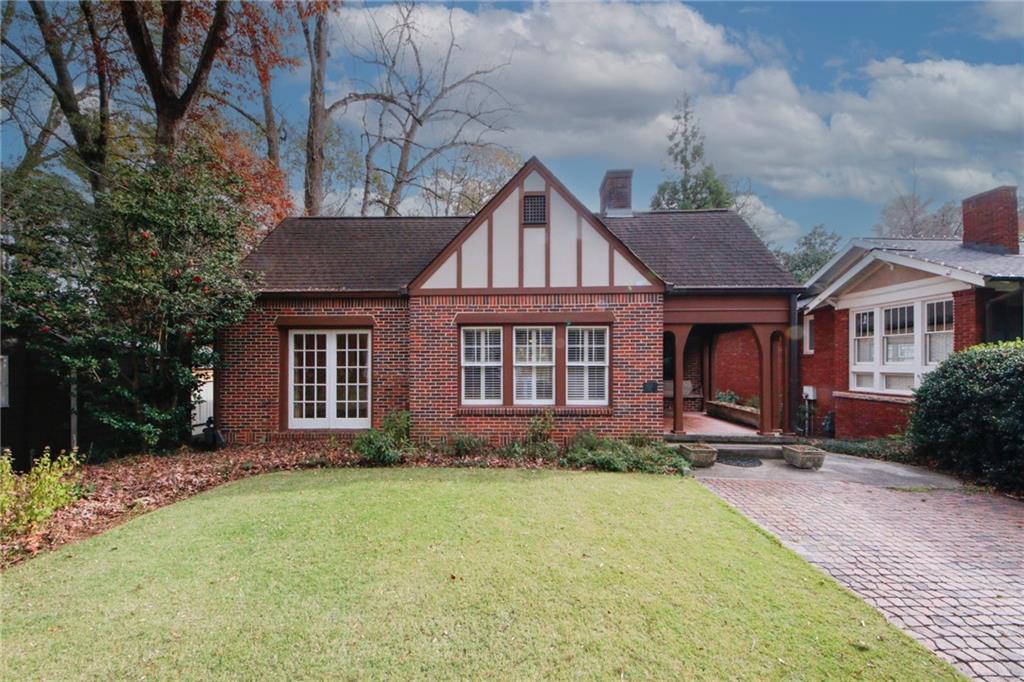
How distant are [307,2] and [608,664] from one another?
18074 mm

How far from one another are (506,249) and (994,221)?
12269 millimetres

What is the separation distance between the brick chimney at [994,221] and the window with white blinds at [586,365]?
1041cm

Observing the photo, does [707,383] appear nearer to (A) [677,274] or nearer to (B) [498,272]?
(A) [677,274]

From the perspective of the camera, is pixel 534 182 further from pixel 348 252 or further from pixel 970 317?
pixel 970 317

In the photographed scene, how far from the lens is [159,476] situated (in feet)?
25.3

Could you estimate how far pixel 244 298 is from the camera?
9797mm

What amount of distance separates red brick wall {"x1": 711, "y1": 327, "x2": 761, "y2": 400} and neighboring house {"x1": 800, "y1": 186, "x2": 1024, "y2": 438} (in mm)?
2020

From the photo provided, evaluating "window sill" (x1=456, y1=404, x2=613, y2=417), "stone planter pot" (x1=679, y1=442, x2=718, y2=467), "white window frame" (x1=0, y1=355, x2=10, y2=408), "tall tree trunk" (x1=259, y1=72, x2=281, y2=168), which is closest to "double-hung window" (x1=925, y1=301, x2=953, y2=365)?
"stone planter pot" (x1=679, y1=442, x2=718, y2=467)

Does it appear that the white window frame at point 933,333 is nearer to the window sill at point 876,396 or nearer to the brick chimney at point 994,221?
the window sill at point 876,396

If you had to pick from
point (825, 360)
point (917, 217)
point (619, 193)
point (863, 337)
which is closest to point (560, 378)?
point (619, 193)

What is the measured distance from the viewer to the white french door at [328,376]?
10.7 m

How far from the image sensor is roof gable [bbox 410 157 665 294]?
9500 mm

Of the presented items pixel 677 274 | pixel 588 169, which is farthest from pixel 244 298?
pixel 588 169

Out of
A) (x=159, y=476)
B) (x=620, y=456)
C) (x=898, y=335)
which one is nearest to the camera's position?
(x=159, y=476)
